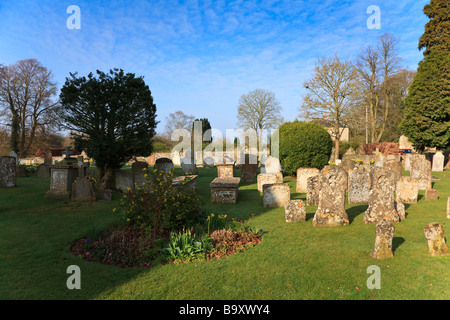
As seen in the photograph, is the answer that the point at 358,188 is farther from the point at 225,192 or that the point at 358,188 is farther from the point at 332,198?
the point at 225,192

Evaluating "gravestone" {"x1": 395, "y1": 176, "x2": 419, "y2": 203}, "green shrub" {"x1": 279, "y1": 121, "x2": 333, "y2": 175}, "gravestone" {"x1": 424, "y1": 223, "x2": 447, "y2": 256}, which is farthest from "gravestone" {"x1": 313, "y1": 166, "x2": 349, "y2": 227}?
"green shrub" {"x1": 279, "y1": 121, "x2": 333, "y2": 175}

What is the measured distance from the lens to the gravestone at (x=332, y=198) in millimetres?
6629

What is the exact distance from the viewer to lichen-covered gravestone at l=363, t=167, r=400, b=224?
6672 mm

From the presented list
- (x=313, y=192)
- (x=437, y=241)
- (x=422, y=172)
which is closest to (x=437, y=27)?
(x=422, y=172)

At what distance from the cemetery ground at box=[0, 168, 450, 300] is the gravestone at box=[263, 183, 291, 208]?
224 cm

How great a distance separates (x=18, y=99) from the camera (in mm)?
28500

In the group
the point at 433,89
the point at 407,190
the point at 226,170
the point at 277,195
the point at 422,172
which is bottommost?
the point at 277,195

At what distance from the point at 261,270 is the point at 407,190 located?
7.50m

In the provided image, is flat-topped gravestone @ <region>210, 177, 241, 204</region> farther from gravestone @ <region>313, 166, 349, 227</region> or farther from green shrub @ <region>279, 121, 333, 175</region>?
green shrub @ <region>279, 121, 333, 175</region>

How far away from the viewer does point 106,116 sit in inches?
448

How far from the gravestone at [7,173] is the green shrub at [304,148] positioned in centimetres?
1394

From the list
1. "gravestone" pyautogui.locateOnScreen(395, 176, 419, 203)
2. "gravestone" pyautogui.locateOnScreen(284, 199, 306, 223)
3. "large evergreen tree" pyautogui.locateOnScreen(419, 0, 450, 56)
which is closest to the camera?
"gravestone" pyautogui.locateOnScreen(284, 199, 306, 223)
